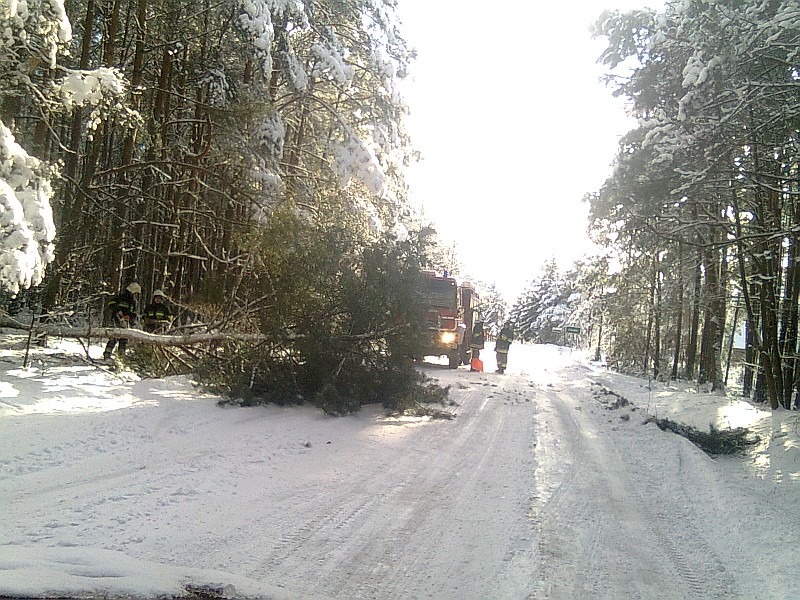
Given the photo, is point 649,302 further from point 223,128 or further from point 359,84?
point 223,128

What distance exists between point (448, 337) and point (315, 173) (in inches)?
327

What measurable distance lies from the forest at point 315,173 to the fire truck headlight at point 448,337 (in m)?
4.57

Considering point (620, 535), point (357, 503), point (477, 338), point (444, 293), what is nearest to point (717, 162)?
point (620, 535)

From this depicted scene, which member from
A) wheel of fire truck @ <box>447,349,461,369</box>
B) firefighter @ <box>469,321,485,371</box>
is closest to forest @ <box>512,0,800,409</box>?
firefighter @ <box>469,321,485,371</box>

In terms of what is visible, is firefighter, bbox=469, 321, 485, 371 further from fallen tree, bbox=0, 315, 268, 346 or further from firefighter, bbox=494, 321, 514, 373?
fallen tree, bbox=0, 315, 268, 346

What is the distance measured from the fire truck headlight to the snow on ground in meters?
11.1

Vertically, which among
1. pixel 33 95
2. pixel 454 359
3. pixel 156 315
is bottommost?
pixel 454 359

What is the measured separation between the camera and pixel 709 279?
19891 millimetres

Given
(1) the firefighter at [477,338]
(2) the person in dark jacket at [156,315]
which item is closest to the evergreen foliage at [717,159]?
(1) the firefighter at [477,338]

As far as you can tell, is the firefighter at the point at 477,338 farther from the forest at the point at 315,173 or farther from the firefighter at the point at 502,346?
the forest at the point at 315,173

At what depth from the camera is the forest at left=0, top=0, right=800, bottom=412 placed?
9805 mm

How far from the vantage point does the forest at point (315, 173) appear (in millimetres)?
9805

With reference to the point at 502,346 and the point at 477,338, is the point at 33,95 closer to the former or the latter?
the point at 502,346

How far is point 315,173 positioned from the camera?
55.3 feet
